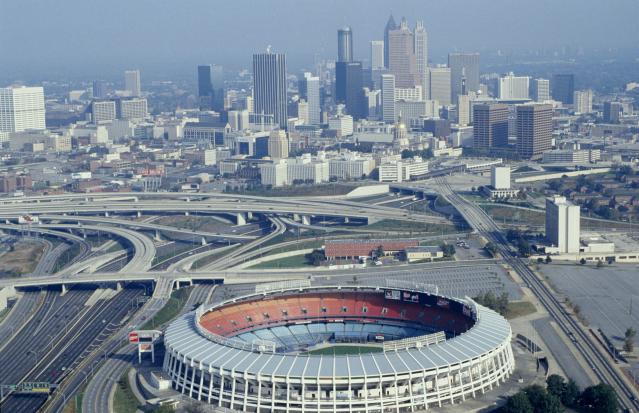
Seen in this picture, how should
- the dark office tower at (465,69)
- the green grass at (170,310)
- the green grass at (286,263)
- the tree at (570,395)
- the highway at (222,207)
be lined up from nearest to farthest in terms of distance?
the tree at (570,395)
the green grass at (170,310)
the green grass at (286,263)
the highway at (222,207)
the dark office tower at (465,69)

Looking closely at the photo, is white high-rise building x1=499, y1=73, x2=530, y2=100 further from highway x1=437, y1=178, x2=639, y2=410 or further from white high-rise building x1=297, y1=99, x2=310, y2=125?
highway x1=437, y1=178, x2=639, y2=410

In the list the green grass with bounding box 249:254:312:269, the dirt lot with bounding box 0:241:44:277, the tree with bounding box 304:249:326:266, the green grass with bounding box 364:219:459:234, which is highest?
the green grass with bounding box 364:219:459:234

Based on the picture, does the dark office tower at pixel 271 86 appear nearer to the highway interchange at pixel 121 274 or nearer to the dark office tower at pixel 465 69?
the dark office tower at pixel 465 69

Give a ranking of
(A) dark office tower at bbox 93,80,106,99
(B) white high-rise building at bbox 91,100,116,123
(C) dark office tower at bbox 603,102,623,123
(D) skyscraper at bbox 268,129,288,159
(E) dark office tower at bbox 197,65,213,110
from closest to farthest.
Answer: (D) skyscraper at bbox 268,129,288,159
(C) dark office tower at bbox 603,102,623,123
(B) white high-rise building at bbox 91,100,116,123
(E) dark office tower at bbox 197,65,213,110
(A) dark office tower at bbox 93,80,106,99

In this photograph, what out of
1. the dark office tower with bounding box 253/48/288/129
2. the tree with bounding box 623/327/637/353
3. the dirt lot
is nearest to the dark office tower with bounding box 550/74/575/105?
the dark office tower with bounding box 253/48/288/129

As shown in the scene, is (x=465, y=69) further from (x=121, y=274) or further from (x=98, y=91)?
(x=121, y=274)

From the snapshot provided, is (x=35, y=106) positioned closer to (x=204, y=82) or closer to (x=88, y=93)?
(x=204, y=82)

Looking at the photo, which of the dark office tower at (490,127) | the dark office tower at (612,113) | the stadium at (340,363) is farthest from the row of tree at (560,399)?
the dark office tower at (612,113)
